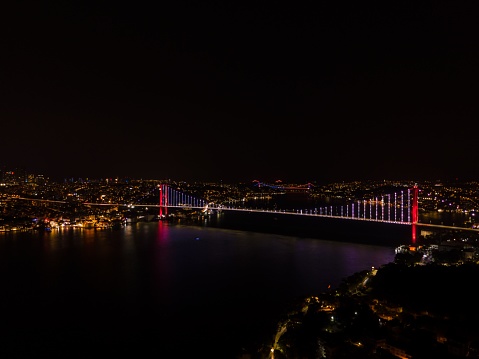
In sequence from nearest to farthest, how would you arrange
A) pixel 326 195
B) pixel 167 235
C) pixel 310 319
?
pixel 310 319
pixel 167 235
pixel 326 195

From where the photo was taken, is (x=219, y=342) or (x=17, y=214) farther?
(x=17, y=214)

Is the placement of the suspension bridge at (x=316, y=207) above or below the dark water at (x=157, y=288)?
above

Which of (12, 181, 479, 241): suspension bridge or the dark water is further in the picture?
(12, 181, 479, 241): suspension bridge

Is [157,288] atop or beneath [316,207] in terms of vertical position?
beneath

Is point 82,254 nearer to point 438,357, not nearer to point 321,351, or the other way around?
point 321,351

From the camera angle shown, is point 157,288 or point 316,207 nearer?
point 157,288

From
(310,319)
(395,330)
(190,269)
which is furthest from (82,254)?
(395,330)

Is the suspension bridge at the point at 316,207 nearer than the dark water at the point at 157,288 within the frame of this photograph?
No

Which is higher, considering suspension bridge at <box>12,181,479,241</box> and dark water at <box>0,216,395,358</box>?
suspension bridge at <box>12,181,479,241</box>
